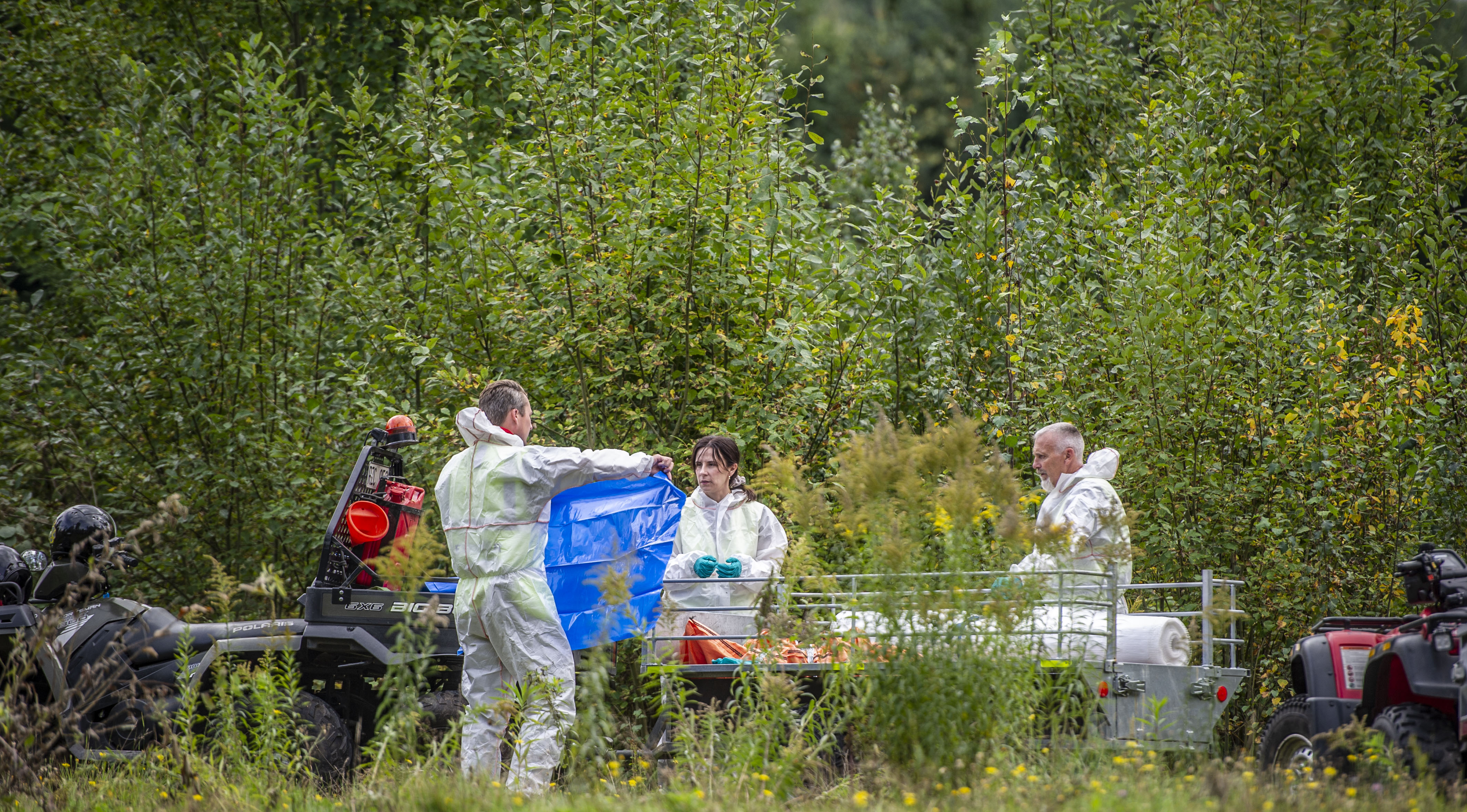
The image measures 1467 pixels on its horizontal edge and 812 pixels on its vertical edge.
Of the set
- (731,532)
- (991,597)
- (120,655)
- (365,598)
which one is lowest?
(120,655)

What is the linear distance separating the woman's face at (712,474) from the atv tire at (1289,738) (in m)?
2.73

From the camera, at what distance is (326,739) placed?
5.82 metres

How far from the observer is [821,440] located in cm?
777

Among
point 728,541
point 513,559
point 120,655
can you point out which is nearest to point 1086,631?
point 728,541

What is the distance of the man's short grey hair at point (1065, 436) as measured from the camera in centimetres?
601

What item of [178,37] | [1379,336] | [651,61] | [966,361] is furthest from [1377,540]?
[178,37]

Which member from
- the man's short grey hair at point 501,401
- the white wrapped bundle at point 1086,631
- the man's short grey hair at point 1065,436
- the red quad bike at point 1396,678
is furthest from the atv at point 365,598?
the red quad bike at point 1396,678

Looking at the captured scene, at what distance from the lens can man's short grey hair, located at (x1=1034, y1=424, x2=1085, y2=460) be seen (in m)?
6.01

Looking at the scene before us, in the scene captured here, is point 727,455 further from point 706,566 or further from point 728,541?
point 706,566

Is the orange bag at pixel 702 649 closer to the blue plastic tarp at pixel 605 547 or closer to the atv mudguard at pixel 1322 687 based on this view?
the blue plastic tarp at pixel 605 547

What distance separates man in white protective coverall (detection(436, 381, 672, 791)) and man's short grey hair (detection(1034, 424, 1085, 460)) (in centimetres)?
190

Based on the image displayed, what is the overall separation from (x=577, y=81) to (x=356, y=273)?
241cm

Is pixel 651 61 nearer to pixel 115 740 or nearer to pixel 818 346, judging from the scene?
pixel 818 346

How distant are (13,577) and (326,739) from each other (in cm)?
192
